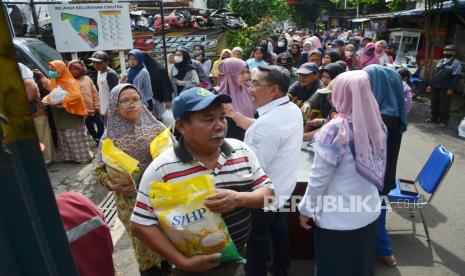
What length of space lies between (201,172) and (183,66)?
5.11 meters

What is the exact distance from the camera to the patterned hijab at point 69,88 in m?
5.57

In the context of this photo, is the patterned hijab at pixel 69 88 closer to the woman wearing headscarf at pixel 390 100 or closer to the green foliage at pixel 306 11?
the woman wearing headscarf at pixel 390 100

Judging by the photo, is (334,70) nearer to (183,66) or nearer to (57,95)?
(183,66)

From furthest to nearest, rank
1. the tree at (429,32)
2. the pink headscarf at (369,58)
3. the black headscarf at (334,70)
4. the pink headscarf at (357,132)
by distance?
the tree at (429,32) → the pink headscarf at (369,58) → the black headscarf at (334,70) → the pink headscarf at (357,132)

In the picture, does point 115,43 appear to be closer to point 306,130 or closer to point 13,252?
point 306,130

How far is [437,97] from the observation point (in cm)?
771

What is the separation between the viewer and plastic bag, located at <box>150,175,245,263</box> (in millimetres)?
1445

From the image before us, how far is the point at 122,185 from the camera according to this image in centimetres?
233

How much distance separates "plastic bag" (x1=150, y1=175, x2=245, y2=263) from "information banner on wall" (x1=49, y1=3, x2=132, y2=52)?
679cm

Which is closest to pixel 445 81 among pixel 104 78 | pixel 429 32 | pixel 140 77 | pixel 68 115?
pixel 429 32

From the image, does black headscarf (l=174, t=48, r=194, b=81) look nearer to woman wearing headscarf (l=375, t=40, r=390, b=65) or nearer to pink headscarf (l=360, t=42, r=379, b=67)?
pink headscarf (l=360, t=42, r=379, b=67)

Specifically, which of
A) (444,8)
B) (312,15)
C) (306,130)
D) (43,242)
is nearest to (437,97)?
(444,8)

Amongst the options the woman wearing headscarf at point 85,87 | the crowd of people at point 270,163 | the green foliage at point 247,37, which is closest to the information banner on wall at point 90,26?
the woman wearing headscarf at point 85,87

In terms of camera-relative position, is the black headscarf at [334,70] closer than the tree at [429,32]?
Yes
